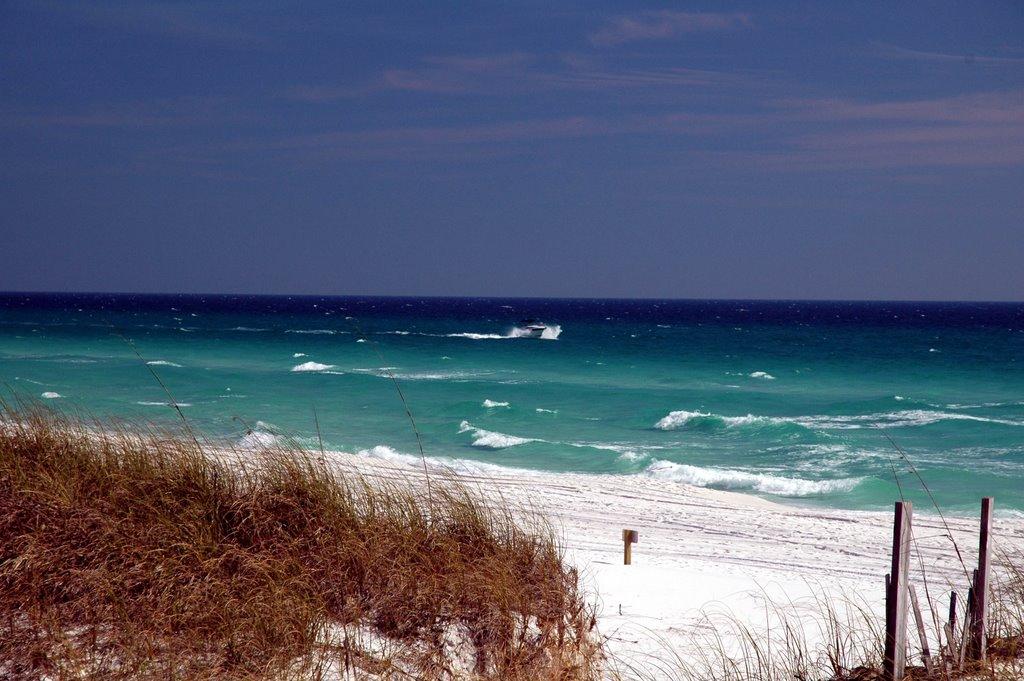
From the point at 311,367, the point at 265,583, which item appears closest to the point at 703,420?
the point at 265,583

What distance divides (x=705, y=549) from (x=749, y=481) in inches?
256

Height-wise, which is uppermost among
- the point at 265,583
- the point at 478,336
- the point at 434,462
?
the point at 265,583

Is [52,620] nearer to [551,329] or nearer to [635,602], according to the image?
[635,602]

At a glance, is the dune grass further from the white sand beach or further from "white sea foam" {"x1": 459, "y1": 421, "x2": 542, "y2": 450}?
"white sea foam" {"x1": 459, "y1": 421, "x2": 542, "y2": 450}

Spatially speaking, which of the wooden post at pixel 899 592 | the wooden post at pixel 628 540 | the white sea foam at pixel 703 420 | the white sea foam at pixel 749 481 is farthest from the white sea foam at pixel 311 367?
the wooden post at pixel 899 592

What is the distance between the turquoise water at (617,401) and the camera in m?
17.6

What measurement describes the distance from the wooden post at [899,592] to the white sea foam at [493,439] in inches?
647

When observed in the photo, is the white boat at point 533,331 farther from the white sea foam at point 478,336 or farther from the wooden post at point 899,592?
the wooden post at point 899,592

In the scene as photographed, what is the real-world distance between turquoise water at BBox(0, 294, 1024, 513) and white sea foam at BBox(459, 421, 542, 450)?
0.27 feet

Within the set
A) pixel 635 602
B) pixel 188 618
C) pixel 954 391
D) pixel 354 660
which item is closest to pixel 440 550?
pixel 354 660

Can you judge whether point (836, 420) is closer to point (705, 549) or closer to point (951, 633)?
point (705, 549)

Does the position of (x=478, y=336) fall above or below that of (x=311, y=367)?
above

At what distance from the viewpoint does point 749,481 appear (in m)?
16.8

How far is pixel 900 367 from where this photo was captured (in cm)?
4494
